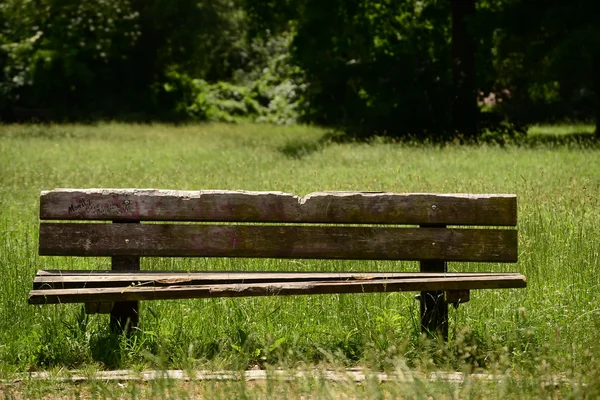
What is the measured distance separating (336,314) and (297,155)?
1058 cm

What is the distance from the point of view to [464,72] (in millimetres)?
20766

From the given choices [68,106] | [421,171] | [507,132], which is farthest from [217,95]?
[421,171]

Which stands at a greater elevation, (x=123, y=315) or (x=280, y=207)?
(x=280, y=207)

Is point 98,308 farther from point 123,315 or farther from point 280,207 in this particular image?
point 280,207

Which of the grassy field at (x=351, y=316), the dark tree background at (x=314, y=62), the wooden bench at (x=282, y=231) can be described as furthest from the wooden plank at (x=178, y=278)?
the dark tree background at (x=314, y=62)

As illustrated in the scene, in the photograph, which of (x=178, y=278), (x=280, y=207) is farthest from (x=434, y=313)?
(x=178, y=278)

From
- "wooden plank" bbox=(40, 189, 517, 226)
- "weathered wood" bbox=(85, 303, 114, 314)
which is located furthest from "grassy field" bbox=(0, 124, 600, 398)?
"wooden plank" bbox=(40, 189, 517, 226)

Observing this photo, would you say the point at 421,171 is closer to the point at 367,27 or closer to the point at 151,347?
the point at 151,347

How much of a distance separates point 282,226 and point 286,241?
9cm

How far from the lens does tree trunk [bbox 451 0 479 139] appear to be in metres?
19.4

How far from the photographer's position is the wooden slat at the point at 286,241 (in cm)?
504

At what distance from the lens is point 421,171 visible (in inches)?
463

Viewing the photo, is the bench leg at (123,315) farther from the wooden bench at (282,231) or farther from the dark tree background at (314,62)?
the dark tree background at (314,62)

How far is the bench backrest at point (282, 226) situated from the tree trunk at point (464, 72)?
13.9 m
